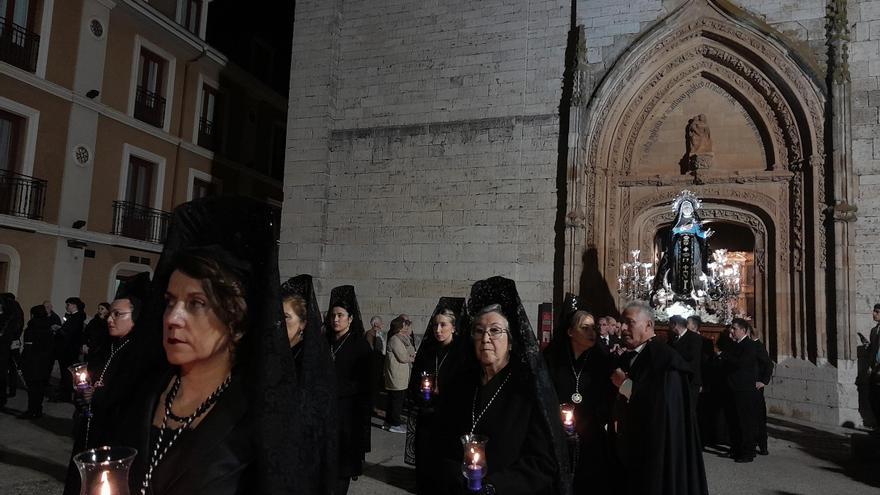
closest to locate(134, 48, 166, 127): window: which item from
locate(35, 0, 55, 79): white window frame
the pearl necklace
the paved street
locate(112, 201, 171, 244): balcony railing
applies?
locate(112, 201, 171, 244): balcony railing

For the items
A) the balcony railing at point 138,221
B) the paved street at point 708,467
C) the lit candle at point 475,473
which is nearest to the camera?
the lit candle at point 475,473

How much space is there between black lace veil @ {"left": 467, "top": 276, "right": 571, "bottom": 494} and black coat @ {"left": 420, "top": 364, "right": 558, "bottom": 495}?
31mm

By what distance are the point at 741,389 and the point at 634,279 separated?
159 inches

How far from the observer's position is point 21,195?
48.9 feet

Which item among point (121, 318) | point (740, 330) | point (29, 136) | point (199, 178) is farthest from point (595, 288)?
point (199, 178)

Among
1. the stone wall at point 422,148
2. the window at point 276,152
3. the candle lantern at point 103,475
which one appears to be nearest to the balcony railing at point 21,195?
the stone wall at point 422,148

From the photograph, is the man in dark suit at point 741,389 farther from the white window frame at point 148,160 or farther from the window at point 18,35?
the window at point 18,35

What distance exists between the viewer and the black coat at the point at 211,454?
1606 millimetres

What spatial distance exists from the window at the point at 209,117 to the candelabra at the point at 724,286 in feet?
52.8

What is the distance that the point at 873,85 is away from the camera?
35.3ft

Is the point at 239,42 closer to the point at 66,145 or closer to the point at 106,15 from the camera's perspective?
the point at 106,15

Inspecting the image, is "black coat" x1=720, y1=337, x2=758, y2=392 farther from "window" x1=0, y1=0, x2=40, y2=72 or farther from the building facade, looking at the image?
"window" x1=0, y1=0, x2=40, y2=72

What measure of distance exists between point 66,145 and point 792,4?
16481 mm

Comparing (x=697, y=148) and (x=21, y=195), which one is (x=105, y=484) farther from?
(x=21, y=195)
